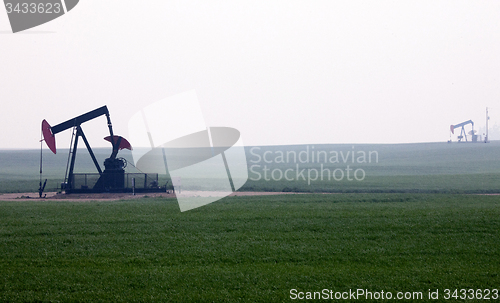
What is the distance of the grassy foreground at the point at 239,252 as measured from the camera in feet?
24.7

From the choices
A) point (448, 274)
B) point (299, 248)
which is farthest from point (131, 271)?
point (448, 274)

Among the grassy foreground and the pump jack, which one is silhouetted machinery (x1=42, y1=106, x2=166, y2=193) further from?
the grassy foreground

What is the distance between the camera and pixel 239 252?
9.70m

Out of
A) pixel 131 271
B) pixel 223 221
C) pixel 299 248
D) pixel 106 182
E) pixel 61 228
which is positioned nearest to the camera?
pixel 131 271

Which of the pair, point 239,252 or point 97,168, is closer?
point 239,252

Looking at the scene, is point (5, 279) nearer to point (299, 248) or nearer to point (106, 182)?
point (299, 248)

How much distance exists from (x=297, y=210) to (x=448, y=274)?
7.69 m

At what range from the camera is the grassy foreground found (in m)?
7.54

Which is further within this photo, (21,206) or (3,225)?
(21,206)

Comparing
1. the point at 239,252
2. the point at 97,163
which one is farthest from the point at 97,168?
the point at 239,252

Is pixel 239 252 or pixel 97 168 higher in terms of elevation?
pixel 97 168

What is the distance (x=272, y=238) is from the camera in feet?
36.3

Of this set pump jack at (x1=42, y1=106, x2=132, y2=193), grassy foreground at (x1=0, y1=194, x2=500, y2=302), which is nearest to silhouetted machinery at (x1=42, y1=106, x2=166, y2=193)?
pump jack at (x1=42, y1=106, x2=132, y2=193)

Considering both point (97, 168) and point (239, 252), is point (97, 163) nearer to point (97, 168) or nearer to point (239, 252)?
point (97, 168)
